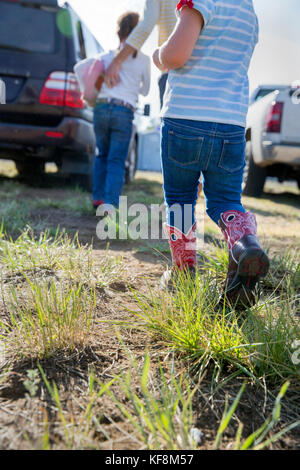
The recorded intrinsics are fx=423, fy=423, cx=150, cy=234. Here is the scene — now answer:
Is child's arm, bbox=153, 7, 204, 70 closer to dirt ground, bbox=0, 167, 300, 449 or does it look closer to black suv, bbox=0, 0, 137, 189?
dirt ground, bbox=0, 167, 300, 449

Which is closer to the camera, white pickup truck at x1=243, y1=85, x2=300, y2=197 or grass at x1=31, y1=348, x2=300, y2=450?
grass at x1=31, y1=348, x2=300, y2=450

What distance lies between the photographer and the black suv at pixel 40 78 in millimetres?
4566

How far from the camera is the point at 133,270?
2.33 meters

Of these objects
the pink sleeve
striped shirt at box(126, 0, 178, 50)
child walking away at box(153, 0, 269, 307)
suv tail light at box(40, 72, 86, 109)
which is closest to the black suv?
suv tail light at box(40, 72, 86, 109)

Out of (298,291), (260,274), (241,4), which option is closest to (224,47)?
(241,4)

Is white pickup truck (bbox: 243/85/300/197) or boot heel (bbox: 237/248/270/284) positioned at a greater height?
white pickup truck (bbox: 243/85/300/197)

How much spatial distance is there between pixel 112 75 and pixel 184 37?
1897 mm

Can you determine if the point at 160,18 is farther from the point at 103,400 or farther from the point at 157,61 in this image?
the point at 103,400

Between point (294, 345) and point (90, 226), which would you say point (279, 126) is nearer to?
point (90, 226)

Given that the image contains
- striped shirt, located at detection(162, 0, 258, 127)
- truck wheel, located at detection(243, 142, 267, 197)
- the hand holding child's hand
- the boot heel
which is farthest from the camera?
truck wheel, located at detection(243, 142, 267, 197)

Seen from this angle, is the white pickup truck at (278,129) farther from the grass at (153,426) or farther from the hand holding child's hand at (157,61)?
the grass at (153,426)

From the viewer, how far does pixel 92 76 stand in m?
3.58

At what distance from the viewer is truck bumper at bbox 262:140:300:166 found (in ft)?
18.3

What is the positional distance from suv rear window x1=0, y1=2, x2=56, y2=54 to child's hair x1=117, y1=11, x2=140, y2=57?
1.40m
